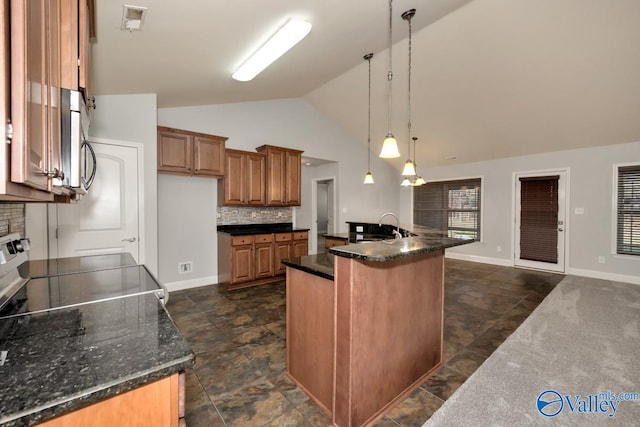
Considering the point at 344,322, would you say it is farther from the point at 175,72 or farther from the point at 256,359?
the point at 175,72

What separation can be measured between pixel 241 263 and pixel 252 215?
995 mm

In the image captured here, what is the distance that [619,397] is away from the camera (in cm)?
192

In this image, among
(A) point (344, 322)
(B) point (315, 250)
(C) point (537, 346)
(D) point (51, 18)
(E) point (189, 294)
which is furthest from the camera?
(B) point (315, 250)

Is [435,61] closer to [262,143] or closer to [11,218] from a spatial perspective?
[262,143]

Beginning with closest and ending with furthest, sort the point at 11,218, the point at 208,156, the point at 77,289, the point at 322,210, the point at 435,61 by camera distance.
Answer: the point at 77,289 < the point at 11,218 < the point at 435,61 < the point at 208,156 < the point at 322,210

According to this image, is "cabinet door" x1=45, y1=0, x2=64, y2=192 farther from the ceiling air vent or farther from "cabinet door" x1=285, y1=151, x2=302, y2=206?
"cabinet door" x1=285, y1=151, x2=302, y2=206

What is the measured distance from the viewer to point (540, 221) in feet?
18.2

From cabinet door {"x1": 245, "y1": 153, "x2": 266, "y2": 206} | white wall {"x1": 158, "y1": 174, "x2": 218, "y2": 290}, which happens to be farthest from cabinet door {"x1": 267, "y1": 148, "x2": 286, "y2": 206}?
white wall {"x1": 158, "y1": 174, "x2": 218, "y2": 290}

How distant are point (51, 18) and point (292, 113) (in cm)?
473

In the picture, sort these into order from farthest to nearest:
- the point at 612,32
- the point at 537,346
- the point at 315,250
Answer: the point at 315,250 → the point at 612,32 → the point at 537,346

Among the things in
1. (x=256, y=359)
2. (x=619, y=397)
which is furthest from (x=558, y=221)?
(x=256, y=359)

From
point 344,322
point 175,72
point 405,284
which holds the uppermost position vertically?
point 175,72

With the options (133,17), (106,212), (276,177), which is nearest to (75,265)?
(106,212)

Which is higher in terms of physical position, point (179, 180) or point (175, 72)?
point (175, 72)
